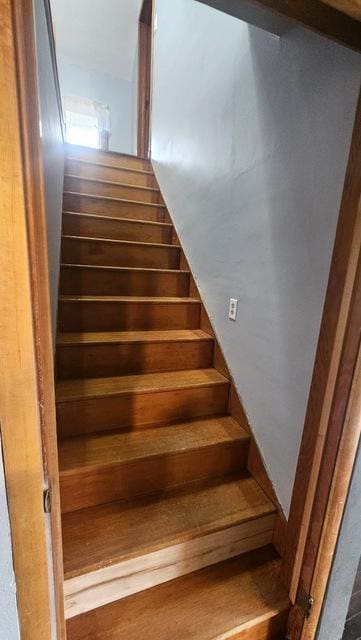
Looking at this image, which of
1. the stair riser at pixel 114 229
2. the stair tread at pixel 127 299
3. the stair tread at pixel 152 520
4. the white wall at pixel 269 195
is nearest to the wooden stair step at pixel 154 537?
the stair tread at pixel 152 520

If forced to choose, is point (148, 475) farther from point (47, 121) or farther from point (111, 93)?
point (111, 93)

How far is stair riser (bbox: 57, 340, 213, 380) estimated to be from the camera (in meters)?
1.47

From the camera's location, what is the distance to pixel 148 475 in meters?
1.24

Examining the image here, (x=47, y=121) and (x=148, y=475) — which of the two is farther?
(x=148, y=475)

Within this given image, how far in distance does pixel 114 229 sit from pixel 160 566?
203 centimetres

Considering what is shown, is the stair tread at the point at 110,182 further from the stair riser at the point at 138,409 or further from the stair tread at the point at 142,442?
the stair tread at the point at 142,442

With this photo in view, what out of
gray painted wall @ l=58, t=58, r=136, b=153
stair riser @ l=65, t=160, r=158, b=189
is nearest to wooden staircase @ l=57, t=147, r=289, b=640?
stair riser @ l=65, t=160, r=158, b=189

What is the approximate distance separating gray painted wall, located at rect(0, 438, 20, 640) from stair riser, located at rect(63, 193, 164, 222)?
7.06ft

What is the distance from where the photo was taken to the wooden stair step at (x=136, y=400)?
1.31 metres

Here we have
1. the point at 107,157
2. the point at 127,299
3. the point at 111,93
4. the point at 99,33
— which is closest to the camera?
the point at 127,299

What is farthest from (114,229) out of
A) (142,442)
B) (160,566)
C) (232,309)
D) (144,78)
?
(144,78)

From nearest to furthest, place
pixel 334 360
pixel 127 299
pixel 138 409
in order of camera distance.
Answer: pixel 334 360, pixel 138 409, pixel 127 299

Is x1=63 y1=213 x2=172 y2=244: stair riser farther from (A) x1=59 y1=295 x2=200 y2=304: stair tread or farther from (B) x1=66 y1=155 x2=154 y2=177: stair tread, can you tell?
(B) x1=66 y1=155 x2=154 y2=177: stair tread

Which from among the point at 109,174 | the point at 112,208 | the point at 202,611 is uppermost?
the point at 109,174
